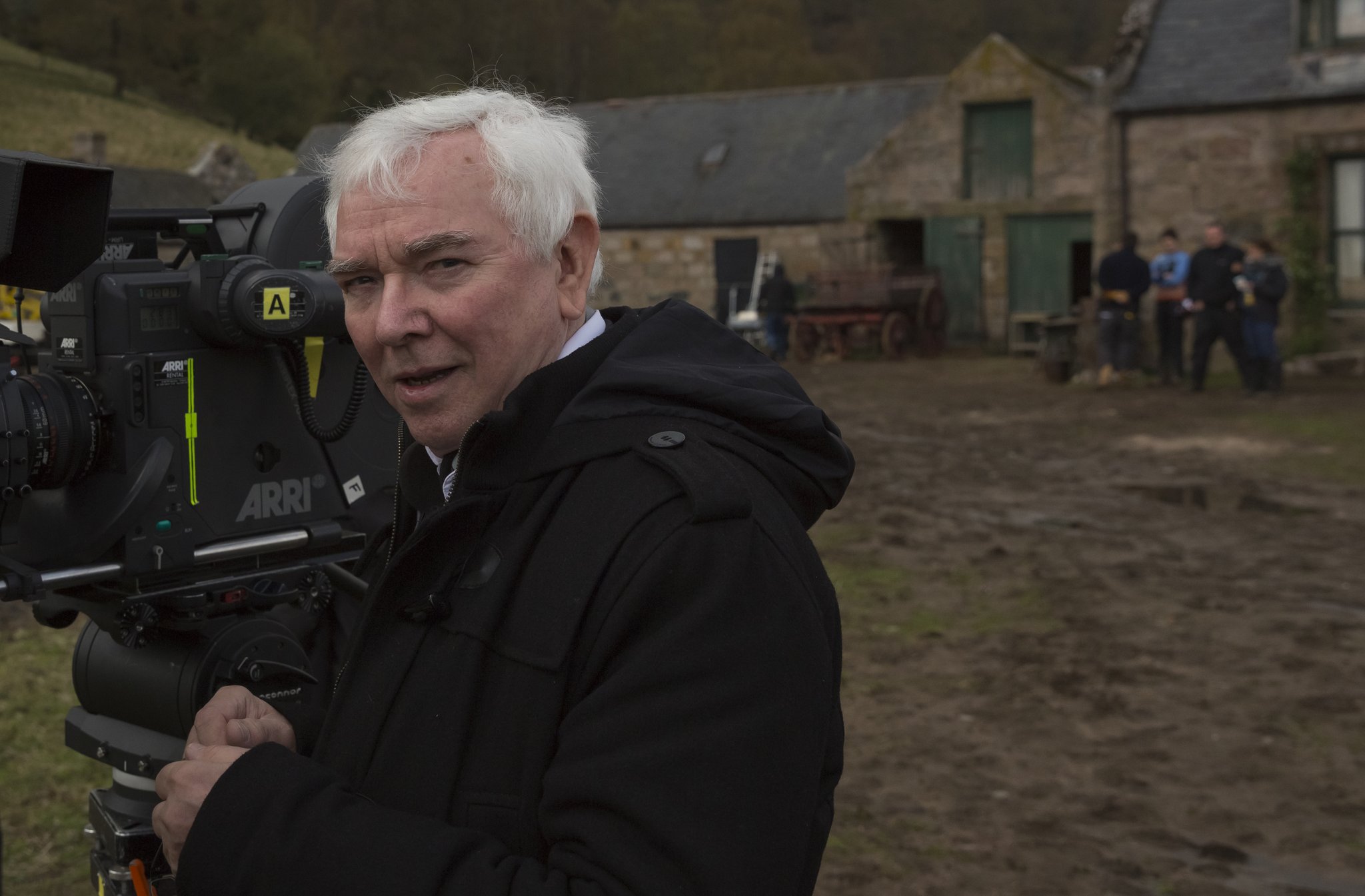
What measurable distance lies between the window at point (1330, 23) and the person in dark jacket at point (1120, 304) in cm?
392

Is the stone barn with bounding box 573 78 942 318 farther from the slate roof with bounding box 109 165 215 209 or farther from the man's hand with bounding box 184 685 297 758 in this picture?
the man's hand with bounding box 184 685 297 758

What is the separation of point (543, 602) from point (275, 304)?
1450mm

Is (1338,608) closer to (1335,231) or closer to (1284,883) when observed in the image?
(1284,883)

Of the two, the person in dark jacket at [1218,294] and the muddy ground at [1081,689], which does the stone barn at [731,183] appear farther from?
the muddy ground at [1081,689]

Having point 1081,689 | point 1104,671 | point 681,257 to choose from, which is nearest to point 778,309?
point 681,257

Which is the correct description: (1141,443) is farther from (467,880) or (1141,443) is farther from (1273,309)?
(467,880)

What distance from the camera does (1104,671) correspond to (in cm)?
Result: 602

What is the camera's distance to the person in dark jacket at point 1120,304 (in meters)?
16.3

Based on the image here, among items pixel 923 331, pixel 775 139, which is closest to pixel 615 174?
pixel 775 139

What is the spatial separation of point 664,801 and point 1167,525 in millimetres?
7931

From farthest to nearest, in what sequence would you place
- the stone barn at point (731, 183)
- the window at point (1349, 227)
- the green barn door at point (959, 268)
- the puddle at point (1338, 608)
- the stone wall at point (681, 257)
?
1. the stone barn at point (731, 183)
2. the stone wall at point (681, 257)
3. the green barn door at point (959, 268)
4. the window at point (1349, 227)
5. the puddle at point (1338, 608)

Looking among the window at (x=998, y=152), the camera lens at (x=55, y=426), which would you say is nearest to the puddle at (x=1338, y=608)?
the camera lens at (x=55, y=426)

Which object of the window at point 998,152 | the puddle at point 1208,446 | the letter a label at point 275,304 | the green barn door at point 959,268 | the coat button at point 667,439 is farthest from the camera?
the green barn door at point 959,268

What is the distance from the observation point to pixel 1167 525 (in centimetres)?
882
